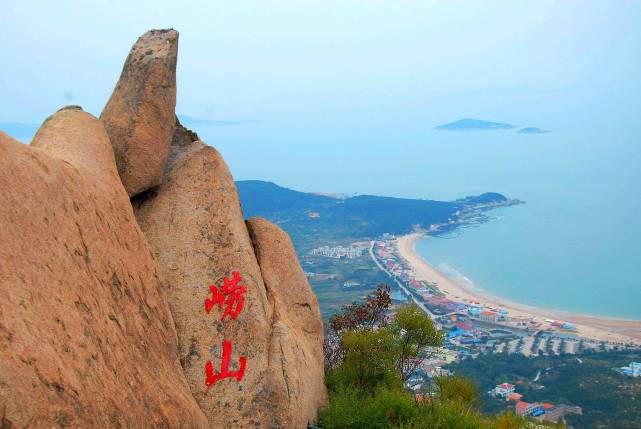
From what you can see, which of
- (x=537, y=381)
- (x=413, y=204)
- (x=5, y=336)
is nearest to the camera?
(x=5, y=336)

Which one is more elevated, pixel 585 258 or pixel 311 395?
pixel 311 395

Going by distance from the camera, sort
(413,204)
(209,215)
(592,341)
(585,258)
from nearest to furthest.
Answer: (209,215) < (592,341) < (585,258) < (413,204)

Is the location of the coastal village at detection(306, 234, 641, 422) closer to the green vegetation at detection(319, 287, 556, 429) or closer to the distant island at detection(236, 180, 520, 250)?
the green vegetation at detection(319, 287, 556, 429)

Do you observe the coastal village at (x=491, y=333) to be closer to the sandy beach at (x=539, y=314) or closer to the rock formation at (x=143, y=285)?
the sandy beach at (x=539, y=314)

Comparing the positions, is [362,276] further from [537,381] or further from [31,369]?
[31,369]

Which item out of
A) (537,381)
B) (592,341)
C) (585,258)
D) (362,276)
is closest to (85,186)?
(537,381)

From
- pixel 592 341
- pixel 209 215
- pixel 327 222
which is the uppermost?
pixel 209 215

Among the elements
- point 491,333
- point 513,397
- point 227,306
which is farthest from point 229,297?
point 491,333

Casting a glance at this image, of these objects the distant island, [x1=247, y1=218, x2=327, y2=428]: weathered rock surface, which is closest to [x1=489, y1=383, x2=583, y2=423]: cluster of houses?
[x1=247, y1=218, x2=327, y2=428]: weathered rock surface
